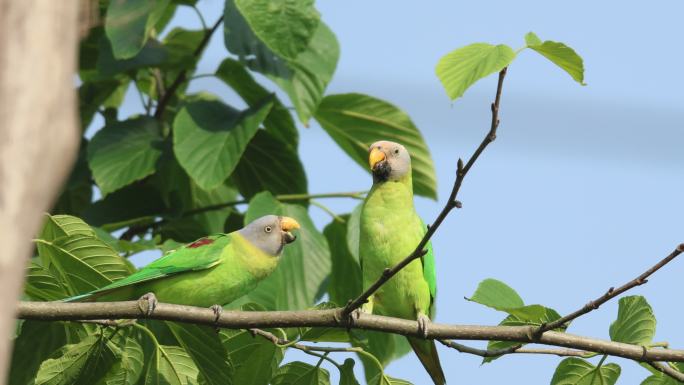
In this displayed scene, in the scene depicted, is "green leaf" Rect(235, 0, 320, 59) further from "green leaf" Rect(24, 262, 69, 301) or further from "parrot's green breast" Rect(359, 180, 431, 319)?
"green leaf" Rect(24, 262, 69, 301)

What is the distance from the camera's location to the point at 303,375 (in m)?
3.98

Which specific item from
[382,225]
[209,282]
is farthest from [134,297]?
[382,225]

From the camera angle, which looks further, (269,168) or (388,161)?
(269,168)

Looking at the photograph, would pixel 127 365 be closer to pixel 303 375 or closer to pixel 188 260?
pixel 303 375

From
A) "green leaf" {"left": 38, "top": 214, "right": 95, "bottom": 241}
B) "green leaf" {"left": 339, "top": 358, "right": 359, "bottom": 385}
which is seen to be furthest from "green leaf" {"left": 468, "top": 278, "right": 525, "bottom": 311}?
"green leaf" {"left": 38, "top": 214, "right": 95, "bottom": 241}

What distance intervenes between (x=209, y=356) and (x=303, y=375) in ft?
1.17

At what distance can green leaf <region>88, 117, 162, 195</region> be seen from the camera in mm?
5293

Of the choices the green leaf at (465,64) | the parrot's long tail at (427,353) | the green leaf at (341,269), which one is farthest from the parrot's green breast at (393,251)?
the green leaf at (465,64)

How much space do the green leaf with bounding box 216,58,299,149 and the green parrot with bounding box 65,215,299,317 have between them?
32.0 inches

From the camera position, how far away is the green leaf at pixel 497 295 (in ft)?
11.8

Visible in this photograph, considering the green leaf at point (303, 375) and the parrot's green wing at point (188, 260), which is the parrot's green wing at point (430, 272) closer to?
the parrot's green wing at point (188, 260)

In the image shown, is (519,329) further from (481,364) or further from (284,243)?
(284,243)

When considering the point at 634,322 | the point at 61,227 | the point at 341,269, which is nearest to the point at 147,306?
the point at 61,227

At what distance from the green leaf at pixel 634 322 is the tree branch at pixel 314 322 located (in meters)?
0.06
